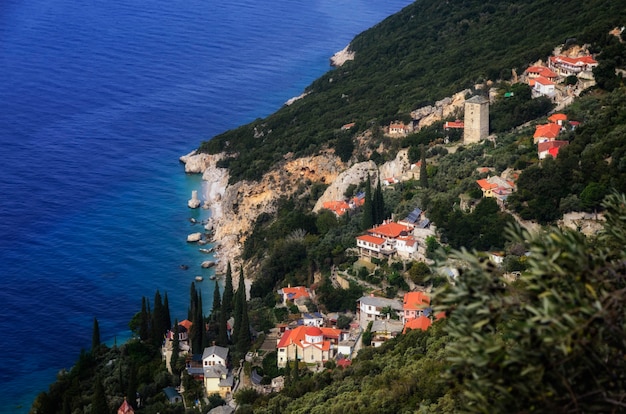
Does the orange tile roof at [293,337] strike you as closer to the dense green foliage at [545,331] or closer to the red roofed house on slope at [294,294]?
the red roofed house on slope at [294,294]

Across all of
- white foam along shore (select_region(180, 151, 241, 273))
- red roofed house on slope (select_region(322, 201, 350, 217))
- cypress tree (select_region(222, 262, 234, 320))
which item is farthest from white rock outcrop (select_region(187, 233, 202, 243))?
cypress tree (select_region(222, 262, 234, 320))

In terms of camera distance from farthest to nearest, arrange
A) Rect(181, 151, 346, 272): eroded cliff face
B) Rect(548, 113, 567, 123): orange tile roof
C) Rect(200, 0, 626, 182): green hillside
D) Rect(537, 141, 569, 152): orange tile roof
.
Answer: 1. Rect(200, 0, 626, 182): green hillside
2. Rect(181, 151, 346, 272): eroded cliff face
3. Rect(548, 113, 567, 123): orange tile roof
4. Rect(537, 141, 569, 152): orange tile roof

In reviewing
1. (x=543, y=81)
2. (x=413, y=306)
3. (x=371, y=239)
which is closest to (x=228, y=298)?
(x=371, y=239)

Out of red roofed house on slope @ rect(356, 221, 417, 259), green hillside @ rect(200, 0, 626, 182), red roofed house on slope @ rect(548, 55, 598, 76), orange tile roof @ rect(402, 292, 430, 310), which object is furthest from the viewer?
green hillside @ rect(200, 0, 626, 182)

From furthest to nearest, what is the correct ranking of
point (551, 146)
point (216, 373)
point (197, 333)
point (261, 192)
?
point (261, 192), point (551, 146), point (197, 333), point (216, 373)

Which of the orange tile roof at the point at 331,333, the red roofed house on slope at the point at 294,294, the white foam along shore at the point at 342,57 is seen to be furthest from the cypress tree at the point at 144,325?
the white foam along shore at the point at 342,57

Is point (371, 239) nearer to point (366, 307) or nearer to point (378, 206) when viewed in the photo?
point (378, 206)

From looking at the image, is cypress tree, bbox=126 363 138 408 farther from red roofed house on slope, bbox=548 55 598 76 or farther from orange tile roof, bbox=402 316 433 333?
red roofed house on slope, bbox=548 55 598 76
